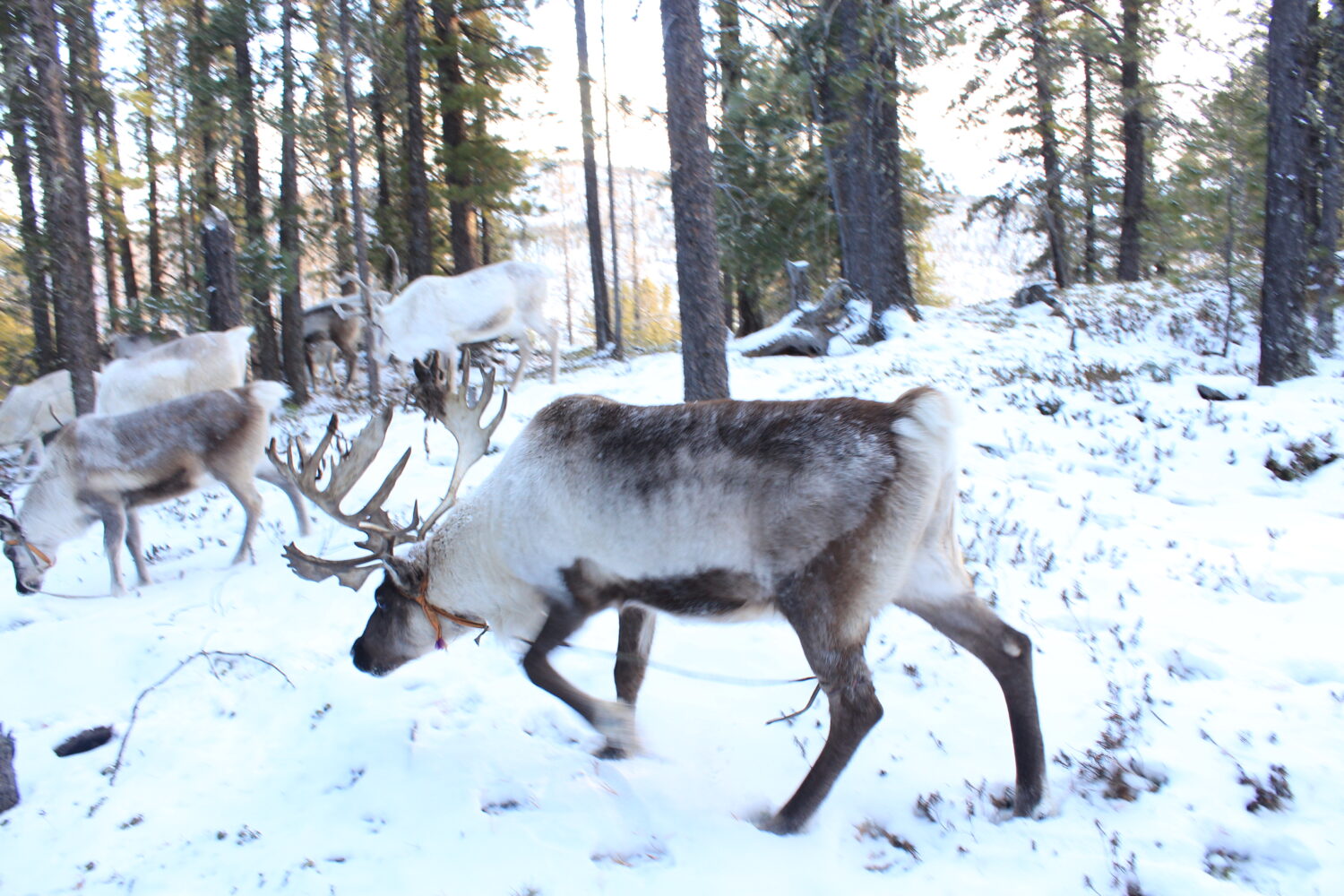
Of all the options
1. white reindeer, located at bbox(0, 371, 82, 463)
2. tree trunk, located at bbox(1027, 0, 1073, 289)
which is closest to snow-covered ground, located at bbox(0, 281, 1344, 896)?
white reindeer, located at bbox(0, 371, 82, 463)

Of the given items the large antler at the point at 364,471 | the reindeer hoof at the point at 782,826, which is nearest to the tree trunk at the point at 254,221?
the large antler at the point at 364,471

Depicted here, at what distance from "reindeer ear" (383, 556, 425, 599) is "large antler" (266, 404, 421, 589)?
8 cm

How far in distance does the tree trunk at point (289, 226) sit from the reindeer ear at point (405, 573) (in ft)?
42.1

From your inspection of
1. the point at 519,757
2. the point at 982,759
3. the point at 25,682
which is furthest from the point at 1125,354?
the point at 25,682

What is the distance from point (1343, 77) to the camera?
9875 millimetres

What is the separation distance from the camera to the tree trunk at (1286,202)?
846cm

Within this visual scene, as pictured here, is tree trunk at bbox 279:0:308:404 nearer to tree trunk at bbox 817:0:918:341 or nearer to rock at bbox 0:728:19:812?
tree trunk at bbox 817:0:918:341

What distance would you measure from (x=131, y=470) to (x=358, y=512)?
3758 mm

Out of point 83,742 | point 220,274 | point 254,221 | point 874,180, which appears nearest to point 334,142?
point 254,221

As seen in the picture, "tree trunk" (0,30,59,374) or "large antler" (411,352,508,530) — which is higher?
"tree trunk" (0,30,59,374)

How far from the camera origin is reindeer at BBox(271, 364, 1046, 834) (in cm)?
322

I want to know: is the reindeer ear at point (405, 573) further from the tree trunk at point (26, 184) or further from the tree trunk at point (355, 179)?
Answer: the tree trunk at point (355, 179)

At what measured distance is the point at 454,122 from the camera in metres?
18.4

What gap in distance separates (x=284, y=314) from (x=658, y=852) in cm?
1648
